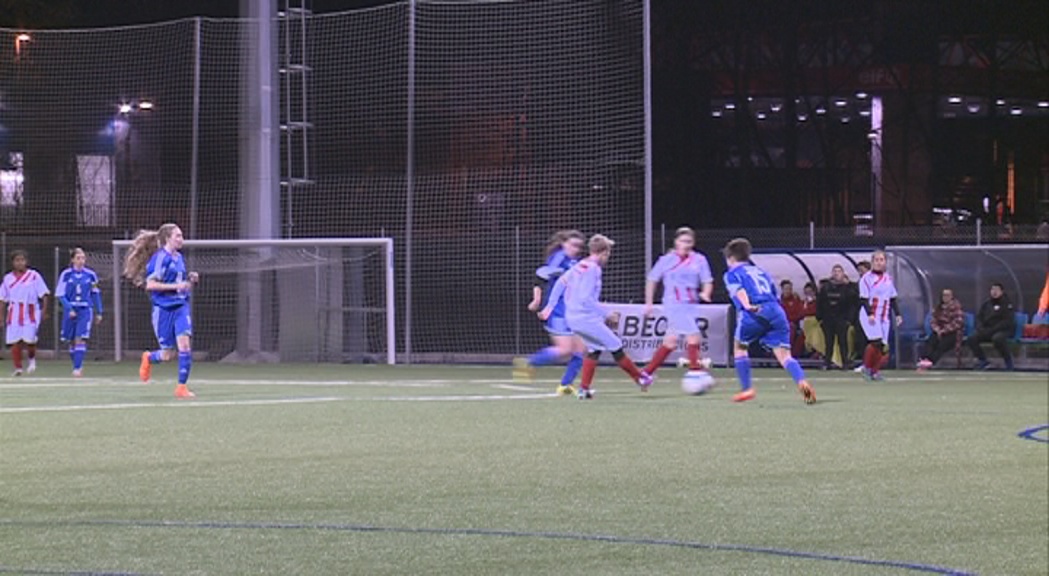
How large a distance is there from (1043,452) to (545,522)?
5.06m

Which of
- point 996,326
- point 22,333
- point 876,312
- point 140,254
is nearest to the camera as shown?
point 140,254

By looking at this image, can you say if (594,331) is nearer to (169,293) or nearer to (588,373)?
(588,373)

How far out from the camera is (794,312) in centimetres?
2725

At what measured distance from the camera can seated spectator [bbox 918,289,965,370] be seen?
1040 inches

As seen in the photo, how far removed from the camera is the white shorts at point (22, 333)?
22.4 meters

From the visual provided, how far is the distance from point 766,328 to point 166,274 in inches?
240

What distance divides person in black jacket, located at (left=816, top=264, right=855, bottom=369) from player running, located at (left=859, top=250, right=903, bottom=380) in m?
2.89

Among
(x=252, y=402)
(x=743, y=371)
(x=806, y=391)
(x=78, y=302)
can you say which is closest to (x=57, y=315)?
(x=78, y=302)

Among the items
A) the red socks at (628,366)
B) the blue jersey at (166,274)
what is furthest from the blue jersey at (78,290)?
the red socks at (628,366)

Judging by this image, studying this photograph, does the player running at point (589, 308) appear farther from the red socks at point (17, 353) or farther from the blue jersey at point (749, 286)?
the red socks at point (17, 353)

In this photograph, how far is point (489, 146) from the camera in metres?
31.5

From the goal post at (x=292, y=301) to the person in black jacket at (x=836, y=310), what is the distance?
276 inches

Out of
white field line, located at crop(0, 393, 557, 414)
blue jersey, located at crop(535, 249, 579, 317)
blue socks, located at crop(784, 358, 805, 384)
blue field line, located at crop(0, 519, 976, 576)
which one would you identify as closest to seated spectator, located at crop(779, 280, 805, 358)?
blue jersey, located at crop(535, 249, 579, 317)

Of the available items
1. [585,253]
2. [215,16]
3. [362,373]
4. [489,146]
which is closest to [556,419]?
[585,253]
